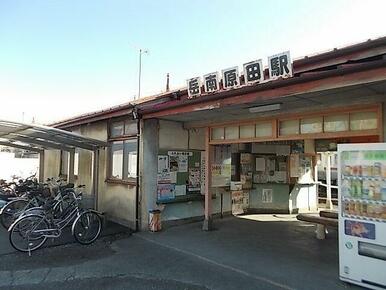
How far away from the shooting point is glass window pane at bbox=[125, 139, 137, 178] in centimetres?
902

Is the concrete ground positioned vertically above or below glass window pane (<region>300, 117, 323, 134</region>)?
below

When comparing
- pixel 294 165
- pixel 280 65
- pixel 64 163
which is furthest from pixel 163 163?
pixel 64 163

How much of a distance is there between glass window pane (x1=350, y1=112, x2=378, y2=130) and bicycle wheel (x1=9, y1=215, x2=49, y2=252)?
6.11 m

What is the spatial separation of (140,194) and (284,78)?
4909 millimetres

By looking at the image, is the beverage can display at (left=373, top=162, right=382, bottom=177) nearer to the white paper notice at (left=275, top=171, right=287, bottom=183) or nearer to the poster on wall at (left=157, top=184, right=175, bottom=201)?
the poster on wall at (left=157, top=184, right=175, bottom=201)

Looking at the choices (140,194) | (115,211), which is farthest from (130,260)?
(115,211)

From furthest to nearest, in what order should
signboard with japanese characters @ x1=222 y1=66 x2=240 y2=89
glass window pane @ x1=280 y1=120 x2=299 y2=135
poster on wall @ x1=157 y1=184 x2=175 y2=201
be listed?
poster on wall @ x1=157 y1=184 x2=175 y2=201 → glass window pane @ x1=280 y1=120 x2=299 y2=135 → signboard with japanese characters @ x1=222 y1=66 x2=240 y2=89

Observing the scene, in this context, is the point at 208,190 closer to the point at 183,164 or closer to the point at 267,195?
the point at 183,164

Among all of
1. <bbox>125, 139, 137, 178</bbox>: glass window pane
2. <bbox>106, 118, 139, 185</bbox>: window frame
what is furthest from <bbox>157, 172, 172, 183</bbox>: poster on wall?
<bbox>125, 139, 137, 178</bbox>: glass window pane

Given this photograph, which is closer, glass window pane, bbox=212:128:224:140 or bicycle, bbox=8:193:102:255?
bicycle, bbox=8:193:102:255

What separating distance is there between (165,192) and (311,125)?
4.07 metres

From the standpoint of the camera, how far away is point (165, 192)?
347 inches

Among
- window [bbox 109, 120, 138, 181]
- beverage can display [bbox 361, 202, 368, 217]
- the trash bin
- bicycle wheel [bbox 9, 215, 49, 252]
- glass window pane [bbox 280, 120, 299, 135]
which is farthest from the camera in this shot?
window [bbox 109, 120, 138, 181]

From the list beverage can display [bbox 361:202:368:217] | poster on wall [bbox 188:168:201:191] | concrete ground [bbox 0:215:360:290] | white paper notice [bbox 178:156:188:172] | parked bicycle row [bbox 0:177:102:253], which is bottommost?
concrete ground [bbox 0:215:360:290]
